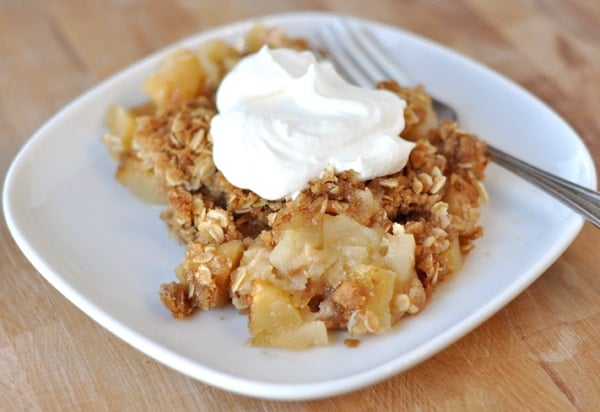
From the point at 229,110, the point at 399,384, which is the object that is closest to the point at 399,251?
the point at 399,384

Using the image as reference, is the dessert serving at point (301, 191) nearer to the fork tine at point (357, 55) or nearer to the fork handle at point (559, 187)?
the fork handle at point (559, 187)

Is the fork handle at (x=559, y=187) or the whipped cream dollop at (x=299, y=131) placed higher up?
the whipped cream dollop at (x=299, y=131)

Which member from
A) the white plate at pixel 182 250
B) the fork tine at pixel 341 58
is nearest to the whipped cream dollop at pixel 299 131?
the white plate at pixel 182 250

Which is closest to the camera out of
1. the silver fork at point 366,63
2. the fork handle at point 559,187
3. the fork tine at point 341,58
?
the fork handle at point 559,187

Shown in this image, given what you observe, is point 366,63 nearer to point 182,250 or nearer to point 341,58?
point 341,58

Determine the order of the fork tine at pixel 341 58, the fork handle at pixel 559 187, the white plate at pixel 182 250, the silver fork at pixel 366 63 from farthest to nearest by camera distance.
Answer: the fork tine at pixel 341 58
the silver fork at pixel 366 63
the fork handle at pixel 559 187
the white plate at pixel 182 250

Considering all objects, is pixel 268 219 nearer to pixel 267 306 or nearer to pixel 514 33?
pixel 267 306

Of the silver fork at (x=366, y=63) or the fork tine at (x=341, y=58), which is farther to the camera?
the fork tine at (x=341, y=58)

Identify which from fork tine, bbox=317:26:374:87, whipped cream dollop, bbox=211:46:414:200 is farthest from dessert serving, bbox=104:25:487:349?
fork tine, bbox=317:26:374:87
